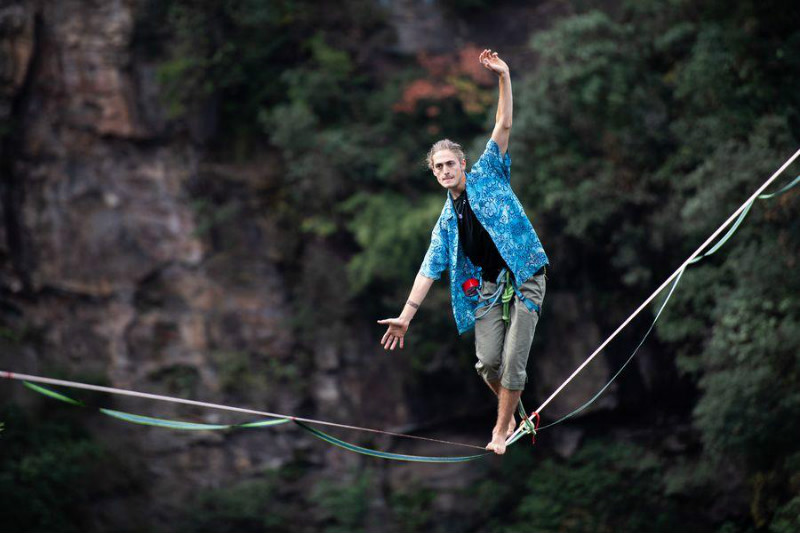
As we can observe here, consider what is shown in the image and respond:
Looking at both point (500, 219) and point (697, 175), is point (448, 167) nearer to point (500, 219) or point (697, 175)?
point (500, 219)

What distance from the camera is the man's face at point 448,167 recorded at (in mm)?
5008

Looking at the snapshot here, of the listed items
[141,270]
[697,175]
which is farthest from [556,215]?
[141,270]

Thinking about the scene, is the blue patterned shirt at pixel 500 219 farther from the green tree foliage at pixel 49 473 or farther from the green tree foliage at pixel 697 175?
the green tree foliage at pixel 49 473

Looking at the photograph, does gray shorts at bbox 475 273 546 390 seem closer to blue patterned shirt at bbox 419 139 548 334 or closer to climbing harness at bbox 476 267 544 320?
climbing harness at bbox 476 267 544 320

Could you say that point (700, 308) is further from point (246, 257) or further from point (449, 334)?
point (246, 257)

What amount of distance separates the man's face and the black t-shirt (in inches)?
5.5

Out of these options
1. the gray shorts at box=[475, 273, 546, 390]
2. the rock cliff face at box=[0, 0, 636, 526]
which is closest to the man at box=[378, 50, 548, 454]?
the gray shorts at box=[475, 273, 546, 390]

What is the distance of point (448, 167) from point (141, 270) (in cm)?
1184

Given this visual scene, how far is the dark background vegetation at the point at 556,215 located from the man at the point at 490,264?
6.13 meters

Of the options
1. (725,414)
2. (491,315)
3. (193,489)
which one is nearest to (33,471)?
(193,489)

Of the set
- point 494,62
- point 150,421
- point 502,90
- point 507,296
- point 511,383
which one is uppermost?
point 494,62

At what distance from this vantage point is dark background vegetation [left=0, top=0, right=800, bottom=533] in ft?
35.7

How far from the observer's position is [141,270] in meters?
15.9

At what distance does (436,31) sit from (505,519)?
26.9ft
